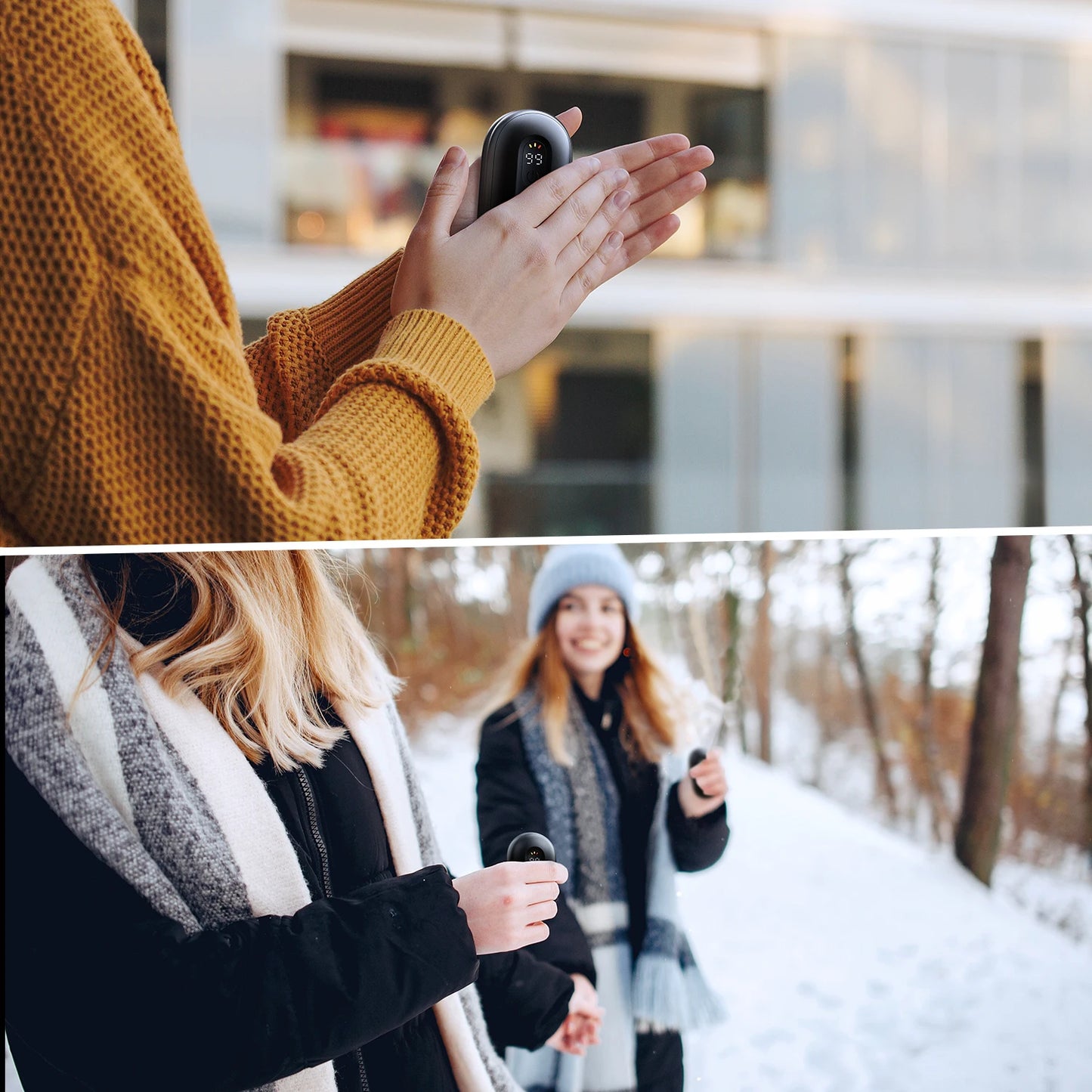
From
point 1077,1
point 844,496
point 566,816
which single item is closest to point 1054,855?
point 566,816

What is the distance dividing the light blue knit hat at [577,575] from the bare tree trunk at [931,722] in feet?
0.66

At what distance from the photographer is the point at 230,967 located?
574 millimetres

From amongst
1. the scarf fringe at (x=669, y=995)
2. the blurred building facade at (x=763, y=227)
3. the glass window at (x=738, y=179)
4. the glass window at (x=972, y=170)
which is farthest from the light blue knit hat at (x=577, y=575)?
the glass window at (x=972, y=170)

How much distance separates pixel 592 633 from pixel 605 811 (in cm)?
11

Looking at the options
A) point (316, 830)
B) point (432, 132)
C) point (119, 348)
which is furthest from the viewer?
point (432, 132)

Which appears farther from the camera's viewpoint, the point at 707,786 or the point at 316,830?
the point at 707,786

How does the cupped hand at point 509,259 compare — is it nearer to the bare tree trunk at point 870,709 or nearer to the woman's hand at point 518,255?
the woman's hand at point 518,255

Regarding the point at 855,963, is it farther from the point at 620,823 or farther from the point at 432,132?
the point at 432,132

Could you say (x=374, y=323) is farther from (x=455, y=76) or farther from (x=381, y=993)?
(x=455, y=76)

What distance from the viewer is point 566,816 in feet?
2.25

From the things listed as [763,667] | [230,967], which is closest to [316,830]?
[230,967]

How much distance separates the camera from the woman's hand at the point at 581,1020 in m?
0.67

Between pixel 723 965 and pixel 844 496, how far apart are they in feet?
21.7

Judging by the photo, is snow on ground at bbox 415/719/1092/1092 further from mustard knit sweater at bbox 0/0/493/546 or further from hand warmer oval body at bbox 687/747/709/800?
mustard knit sweater at bbox 0/0/493/546
